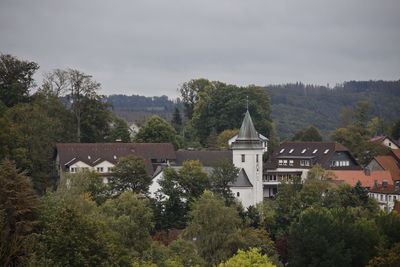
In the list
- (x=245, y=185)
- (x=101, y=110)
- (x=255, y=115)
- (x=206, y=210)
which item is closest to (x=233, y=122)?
(x=255, y=115)

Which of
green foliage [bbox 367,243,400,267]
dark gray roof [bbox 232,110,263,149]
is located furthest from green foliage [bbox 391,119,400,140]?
green foliage [bbox 367,243,400,267]

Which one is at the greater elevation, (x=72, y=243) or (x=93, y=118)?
(x=93, y=118)

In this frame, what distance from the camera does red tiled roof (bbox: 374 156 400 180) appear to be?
100 metres

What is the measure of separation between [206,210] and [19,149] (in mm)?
25295

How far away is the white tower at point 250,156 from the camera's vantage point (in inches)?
3280

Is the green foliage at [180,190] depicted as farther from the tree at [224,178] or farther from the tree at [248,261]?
the tree at [248,261]

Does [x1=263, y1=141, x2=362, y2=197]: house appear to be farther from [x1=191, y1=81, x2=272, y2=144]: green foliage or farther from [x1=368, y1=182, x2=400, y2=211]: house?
[x1=191, y1=81, x2=272, y2=144]: green foliage

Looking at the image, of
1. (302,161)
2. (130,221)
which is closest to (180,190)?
(130,221)

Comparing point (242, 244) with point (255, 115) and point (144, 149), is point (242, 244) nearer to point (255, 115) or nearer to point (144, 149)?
point (144, 149)

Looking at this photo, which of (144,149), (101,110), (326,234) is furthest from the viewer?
(101,110)

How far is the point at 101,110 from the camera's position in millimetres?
99500

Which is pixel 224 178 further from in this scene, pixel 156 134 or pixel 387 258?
pixel 156 134

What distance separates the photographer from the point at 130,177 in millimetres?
77812

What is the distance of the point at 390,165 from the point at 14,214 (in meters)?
68.1
